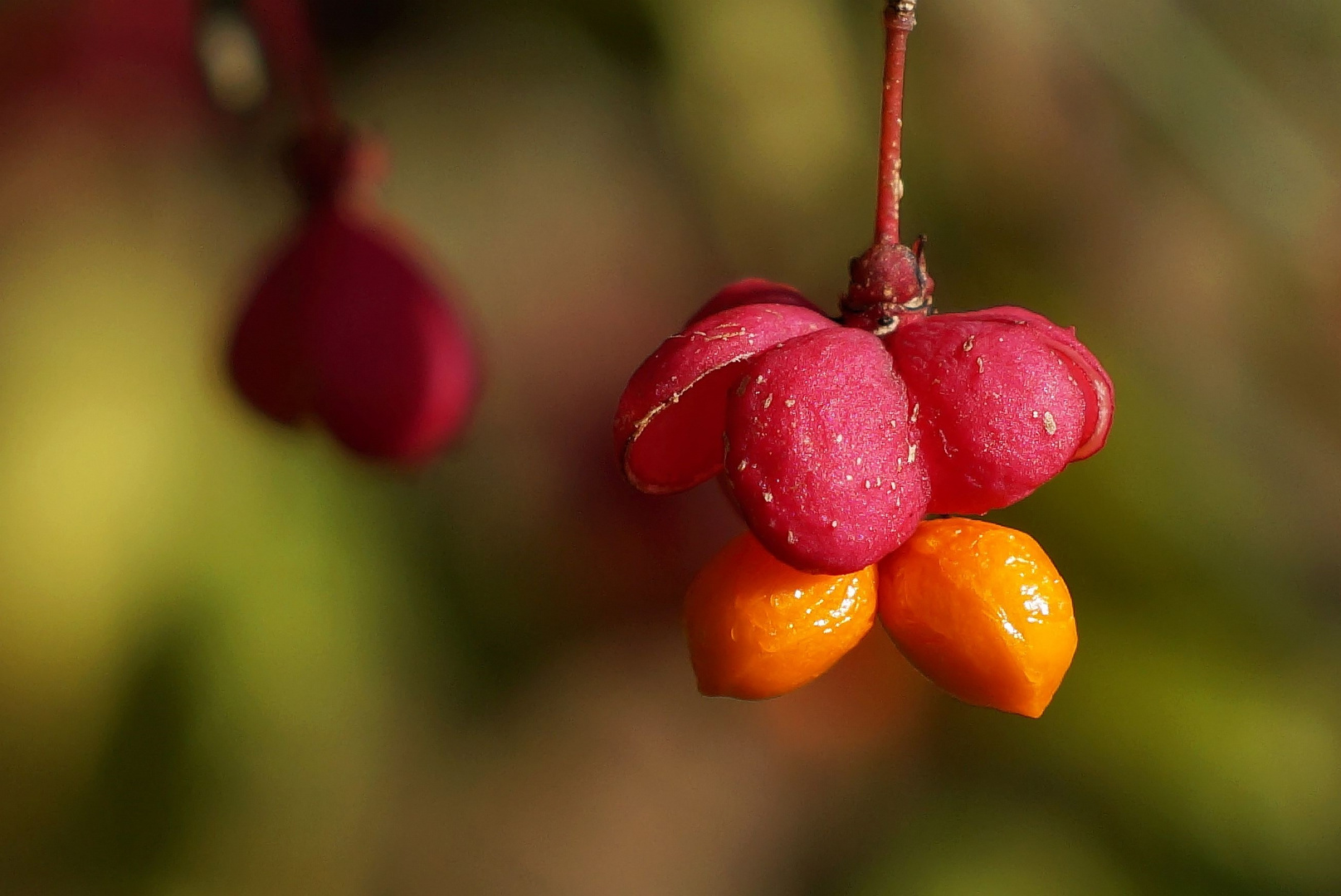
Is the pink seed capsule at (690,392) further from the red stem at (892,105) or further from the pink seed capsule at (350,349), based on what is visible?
the pink seed capsule at (350,349)

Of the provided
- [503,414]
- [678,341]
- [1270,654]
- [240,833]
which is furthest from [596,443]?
[678,341]

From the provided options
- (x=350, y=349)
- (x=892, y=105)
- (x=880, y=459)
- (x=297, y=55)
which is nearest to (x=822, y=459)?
(x=880, y=459)

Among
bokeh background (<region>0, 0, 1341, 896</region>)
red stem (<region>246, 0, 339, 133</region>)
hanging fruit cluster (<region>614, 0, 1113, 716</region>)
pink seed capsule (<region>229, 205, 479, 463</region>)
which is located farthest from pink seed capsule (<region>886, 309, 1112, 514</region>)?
bokeh background (<region>0, 0, 1341, 896</region>)

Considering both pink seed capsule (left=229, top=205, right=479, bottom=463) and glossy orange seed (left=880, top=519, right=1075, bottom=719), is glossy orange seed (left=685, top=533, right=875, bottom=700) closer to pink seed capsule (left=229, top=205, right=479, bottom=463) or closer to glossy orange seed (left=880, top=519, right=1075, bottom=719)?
glossy orange seed (left=880, top=519, right=1075, bottom=719)

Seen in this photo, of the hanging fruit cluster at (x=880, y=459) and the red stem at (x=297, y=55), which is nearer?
the hanging fruit cluster at (x=880, y=459)

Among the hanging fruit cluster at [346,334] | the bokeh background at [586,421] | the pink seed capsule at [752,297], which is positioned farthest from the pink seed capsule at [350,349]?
the bokeh background at [586,421]

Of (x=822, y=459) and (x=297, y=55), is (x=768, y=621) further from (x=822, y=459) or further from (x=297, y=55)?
(x=297, y=55)

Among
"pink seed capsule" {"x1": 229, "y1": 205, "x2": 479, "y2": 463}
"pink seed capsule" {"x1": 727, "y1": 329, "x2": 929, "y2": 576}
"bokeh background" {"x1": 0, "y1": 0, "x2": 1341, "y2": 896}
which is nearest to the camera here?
"pink seed capsule" {"x1": 727, "y1": 329, "x2": 929, "y2": 576}

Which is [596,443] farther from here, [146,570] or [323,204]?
[323,204]
